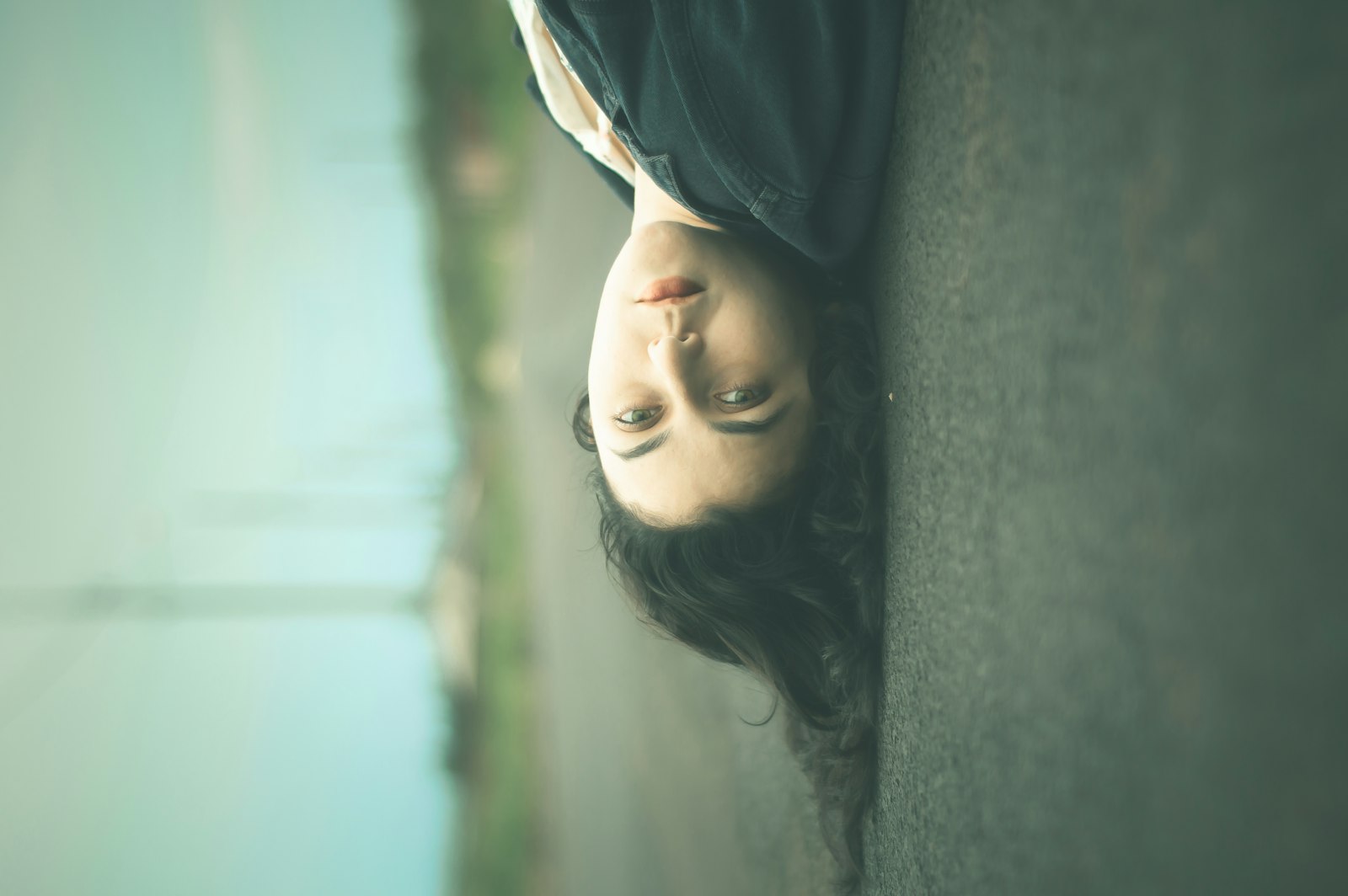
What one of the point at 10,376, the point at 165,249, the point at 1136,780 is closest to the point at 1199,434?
the point at 1136,780

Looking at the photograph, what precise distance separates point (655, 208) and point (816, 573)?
42 centimetres

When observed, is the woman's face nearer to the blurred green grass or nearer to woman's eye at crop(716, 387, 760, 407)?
woman's eye at crop(716, 387, 760, 407)

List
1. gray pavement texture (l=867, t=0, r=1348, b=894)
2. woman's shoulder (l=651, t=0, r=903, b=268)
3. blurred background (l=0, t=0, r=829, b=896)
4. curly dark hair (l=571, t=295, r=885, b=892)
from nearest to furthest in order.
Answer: gray pavement texture (l=867, t=0, r=1348, b=894) → woman's shoulder (l=651, t=0, r=903, b=268) → curly dark hair (l=571, t=295, r=885, b=892) → blurred background (l=0, t=0, r=829, b=896)

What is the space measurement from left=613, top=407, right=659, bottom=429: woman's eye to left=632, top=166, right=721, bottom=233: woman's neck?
0.19m

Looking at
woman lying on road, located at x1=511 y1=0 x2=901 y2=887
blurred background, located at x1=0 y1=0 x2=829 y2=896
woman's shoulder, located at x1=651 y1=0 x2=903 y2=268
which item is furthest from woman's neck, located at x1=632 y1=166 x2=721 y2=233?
blurred background, located at x1=0 y1=0 x2=829 y2=896

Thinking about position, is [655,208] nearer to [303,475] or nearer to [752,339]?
[752,339]

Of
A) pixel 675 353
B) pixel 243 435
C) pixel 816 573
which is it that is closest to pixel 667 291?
pixel 675 353

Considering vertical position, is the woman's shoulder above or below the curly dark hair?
above

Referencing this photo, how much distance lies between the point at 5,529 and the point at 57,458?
295mm

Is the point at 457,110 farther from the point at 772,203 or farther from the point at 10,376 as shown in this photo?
the point at 772,203

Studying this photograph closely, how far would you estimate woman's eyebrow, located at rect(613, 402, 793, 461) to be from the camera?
32.3 inches

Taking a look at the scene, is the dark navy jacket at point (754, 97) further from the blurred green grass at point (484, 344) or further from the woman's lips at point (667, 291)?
the blurred green grass at point (484, 344)

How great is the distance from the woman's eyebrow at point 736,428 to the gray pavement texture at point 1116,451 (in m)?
0.11

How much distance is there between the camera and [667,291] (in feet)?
2.67
